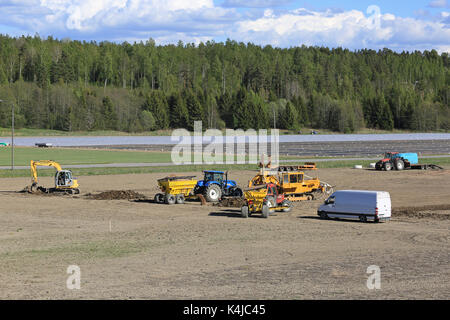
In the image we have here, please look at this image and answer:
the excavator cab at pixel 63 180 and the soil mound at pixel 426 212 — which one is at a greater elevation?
the excavator cab at pixel 63 180

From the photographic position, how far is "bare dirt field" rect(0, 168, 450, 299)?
1864 cm

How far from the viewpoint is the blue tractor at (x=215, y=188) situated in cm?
4050

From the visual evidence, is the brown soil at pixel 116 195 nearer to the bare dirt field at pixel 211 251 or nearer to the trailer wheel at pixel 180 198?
the bare dirt field at pixel 211 251

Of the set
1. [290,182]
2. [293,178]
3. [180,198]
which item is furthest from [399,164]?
[180,198]

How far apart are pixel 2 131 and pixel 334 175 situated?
113 m

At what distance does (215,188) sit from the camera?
133 ft

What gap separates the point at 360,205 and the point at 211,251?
1100 centimetres

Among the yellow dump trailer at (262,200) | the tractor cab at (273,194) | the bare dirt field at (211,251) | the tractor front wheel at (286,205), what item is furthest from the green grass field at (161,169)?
the yellow dump trailer at (262,200)

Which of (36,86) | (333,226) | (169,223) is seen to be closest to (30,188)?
(169,223)

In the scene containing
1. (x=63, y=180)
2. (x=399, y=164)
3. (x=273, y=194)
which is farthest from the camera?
(x=399, y=164)

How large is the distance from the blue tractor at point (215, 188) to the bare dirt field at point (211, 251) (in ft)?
3.51

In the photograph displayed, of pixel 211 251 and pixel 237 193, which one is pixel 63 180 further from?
pixel 211 251

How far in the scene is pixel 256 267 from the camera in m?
21.9
